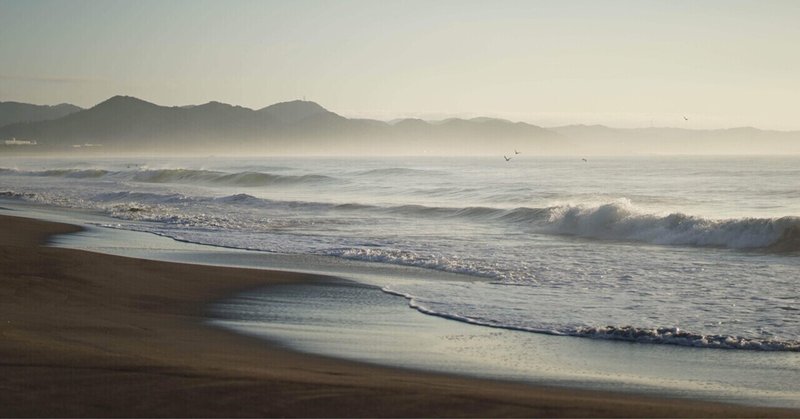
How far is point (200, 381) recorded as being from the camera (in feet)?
19.5

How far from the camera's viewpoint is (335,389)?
5992 millimetres

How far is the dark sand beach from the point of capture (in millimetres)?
5434

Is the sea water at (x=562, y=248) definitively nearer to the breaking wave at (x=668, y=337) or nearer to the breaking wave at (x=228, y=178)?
the breaking wave at (x=668, y=337)

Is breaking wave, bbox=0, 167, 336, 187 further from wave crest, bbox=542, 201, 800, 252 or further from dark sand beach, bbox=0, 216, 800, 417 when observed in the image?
dark sand beach, bbox=0, 216, 800, 417

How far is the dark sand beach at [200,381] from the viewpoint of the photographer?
5.43 meters

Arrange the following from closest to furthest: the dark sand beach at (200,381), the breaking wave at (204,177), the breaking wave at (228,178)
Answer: the dark sand beach at (200,381)
the breaking wave at (228,178)
the breaking wave at (204,177)

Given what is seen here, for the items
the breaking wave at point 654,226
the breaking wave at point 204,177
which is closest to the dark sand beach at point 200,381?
the breaking wave at point 654,226

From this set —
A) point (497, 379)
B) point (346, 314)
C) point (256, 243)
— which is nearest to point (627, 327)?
point (497, 379)

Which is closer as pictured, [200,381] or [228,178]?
[200,381]

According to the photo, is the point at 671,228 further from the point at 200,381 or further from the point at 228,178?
the point at 228,178

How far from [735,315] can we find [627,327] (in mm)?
1885

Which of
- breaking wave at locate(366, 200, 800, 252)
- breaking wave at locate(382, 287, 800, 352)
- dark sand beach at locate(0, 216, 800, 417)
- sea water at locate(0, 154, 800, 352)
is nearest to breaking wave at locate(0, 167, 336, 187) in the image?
sea water at locate(0, 154, 800, 352)

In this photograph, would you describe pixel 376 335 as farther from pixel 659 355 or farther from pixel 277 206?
pixel 277 206

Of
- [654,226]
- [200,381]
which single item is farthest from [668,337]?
[654,226]
